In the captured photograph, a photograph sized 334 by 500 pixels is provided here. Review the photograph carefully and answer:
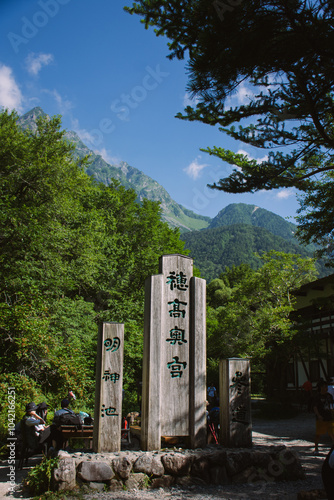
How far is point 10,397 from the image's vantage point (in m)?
8.93

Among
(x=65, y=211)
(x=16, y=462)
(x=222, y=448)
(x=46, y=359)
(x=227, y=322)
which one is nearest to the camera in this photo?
(x=222, y=448)

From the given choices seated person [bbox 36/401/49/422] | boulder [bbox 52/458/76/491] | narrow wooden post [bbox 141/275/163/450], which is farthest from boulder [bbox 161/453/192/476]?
seated person [bbox 36/401/49/422]

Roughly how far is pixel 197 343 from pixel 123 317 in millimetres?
8196

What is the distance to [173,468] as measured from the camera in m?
5.88

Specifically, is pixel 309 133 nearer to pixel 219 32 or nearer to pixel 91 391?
pixel 219 32

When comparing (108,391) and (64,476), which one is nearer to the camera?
(64,476)

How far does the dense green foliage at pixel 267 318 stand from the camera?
1733 centimetres

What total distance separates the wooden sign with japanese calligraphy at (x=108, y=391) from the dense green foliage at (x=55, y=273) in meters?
4.50

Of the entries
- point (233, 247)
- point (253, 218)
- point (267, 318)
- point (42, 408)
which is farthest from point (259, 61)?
point (253, 218)

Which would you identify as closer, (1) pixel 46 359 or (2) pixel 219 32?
(2) pixel 219 32

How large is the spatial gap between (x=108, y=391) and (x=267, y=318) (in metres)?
12.2

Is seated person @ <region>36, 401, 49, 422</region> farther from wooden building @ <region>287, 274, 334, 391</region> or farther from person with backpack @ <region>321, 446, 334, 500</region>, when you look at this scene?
wooden building @ <region>287, 274, 334, 391</region>

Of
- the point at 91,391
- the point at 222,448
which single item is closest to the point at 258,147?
the point at 222,448

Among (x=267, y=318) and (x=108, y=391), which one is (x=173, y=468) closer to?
(x=108, y=391)
